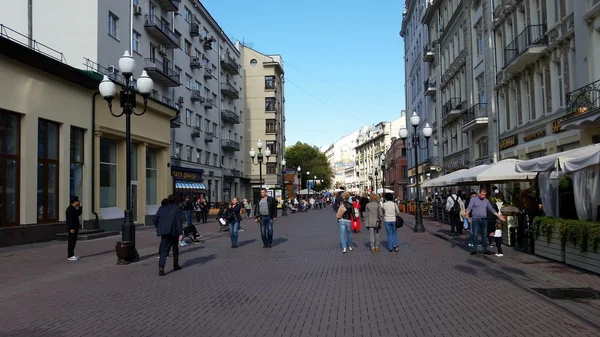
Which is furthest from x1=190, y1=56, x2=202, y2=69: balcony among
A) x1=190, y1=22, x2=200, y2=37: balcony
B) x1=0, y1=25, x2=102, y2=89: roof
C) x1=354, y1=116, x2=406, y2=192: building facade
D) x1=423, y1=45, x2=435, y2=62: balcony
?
x1=354, y1=116, x2=406, y2=192: building facade

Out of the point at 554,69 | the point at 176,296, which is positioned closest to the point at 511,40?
the point at 554,69

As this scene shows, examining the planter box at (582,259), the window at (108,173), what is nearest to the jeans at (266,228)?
the planter box at (582,259)

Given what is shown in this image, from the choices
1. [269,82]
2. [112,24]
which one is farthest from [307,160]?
[112,24]

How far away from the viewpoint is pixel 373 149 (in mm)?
106625

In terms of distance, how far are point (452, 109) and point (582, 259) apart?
27.2 metres

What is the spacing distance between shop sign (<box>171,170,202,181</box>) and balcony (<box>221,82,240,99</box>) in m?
12.8

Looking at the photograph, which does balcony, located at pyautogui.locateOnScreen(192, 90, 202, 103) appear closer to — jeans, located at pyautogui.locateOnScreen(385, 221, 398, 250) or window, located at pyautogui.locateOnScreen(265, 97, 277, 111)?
window, located at pyautogui.locateOnScreen(265, 97, 277, 111)

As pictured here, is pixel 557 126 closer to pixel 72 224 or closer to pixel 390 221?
pixel 390 221

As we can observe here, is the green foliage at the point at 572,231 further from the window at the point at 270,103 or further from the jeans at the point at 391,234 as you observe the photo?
the window at the point at 270,103

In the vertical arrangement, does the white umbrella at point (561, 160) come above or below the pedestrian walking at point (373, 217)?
above

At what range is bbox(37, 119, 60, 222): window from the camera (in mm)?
19656

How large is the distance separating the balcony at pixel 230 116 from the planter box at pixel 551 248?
143 ft

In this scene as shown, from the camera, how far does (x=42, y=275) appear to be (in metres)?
11.1

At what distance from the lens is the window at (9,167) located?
17.6 m
